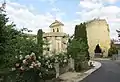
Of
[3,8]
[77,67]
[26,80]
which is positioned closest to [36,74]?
[26,80]

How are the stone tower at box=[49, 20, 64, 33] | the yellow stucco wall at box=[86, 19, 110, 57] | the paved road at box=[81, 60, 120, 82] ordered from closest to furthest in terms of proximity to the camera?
the paved road at box=[81, 60, 120, 82], the stone tower at box=[49, 20, 64, 33], the yellow stucco wall at box=[86, 19, 110, 57]

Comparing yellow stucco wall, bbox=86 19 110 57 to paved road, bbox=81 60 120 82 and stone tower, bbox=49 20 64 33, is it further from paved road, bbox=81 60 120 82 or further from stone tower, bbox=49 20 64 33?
paved road, bbox=81 60 120 82

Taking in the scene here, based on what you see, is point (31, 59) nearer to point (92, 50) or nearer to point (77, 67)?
point (77, 67)

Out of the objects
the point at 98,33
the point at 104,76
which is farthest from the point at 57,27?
the point at 104,76

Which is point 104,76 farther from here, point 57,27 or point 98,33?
point 98,33

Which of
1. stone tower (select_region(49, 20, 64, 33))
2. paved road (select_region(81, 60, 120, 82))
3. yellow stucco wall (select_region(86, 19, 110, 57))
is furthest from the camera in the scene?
yellow stucco wall (select_region(86, 19, 110, 57))

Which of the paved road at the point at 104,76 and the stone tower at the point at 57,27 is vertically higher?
the stone tower at the point at 57,27

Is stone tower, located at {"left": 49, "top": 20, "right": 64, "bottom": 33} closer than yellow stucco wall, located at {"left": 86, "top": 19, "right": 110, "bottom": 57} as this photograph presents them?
Yes

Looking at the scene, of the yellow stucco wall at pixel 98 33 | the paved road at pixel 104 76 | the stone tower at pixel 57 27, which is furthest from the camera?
the yellow stucco wall at pixel 98 33

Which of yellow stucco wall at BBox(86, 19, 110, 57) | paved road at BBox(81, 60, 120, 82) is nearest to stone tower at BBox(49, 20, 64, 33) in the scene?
yellow stucco wall at BBox(86, 19, 110, 57)

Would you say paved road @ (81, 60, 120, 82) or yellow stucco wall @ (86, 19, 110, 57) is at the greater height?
yellow stucco wall @ (86, 19, 110, 57)

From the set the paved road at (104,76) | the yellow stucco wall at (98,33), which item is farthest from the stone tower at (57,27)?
the paved road at (104,76)

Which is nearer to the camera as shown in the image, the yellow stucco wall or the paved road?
the paved road

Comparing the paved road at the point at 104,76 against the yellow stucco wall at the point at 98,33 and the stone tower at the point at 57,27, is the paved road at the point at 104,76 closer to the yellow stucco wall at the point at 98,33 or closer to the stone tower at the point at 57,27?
the stone tower at the point at 57,27
